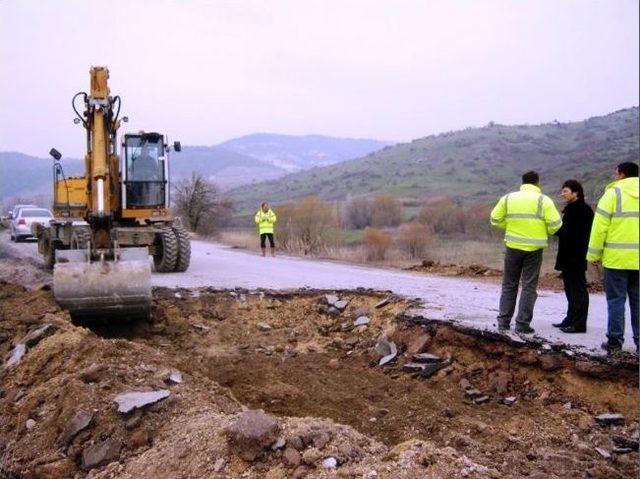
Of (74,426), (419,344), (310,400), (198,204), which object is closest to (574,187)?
(419,344)

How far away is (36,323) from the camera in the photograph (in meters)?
8.66

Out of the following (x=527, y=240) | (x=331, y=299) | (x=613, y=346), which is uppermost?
(x=527, y=240)

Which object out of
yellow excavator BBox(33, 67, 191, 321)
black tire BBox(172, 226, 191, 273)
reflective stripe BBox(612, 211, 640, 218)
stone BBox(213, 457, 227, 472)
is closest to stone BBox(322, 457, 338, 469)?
stone BBox(213, 457, 227, 472)

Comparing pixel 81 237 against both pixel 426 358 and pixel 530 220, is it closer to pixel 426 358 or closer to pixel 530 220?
pixel 426 358

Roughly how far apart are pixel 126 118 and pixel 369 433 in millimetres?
8608

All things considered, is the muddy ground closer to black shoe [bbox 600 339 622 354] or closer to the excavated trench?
the excavated trench

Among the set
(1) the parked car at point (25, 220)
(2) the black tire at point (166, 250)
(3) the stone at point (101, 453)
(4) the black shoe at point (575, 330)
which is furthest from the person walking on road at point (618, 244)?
(1) the parked car at point (25, 220)

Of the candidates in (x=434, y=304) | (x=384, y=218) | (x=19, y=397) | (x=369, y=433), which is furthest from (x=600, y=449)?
(x=384, y=218)

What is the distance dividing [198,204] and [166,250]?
2069 centimetres

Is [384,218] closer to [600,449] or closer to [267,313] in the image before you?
[267,313]

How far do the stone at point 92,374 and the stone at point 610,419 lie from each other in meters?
4.70

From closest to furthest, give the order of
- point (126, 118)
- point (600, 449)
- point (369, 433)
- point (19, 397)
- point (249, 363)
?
point (600, 449) → point (369, 433) → point (19, 397) → point (249, 363) → point (126, 118)

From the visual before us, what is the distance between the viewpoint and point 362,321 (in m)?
9.36

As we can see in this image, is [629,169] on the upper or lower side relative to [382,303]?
upper
